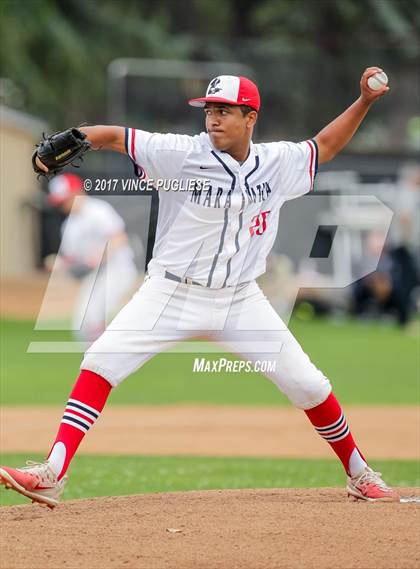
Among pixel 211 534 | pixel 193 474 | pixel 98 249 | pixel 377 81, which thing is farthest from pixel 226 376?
pixel 211 534

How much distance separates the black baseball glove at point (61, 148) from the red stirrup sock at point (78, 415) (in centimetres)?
101

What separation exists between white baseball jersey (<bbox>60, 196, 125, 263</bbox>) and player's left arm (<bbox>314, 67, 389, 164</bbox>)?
7.46 meters

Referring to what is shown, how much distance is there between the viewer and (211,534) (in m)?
5.22

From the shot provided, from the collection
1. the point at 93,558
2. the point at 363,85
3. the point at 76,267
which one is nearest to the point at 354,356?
the point at 76,267

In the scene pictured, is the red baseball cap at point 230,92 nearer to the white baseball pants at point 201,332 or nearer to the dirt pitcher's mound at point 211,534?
the white baseball pants at point 201,332

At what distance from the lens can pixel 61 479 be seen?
18.5 feet

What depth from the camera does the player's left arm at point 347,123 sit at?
20.0 ft

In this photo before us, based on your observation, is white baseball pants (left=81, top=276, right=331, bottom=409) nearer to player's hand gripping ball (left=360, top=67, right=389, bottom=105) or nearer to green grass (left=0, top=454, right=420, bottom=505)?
player's hand gripping ball (left=360, top=67, right=389, bottom=105)

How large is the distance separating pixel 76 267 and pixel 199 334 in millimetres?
9025

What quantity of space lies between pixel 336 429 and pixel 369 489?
346 millimetres

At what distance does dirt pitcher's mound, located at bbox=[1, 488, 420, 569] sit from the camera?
15.8 ft

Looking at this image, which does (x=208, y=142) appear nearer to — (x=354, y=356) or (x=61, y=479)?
(x=61, y=479)

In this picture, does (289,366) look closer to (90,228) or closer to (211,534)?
(211,534)

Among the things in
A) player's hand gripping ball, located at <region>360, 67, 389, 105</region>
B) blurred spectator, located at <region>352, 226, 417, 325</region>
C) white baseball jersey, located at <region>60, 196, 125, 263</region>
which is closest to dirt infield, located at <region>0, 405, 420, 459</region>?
white baseball jersey, located at <region>60, 196, 125, 263</region>
